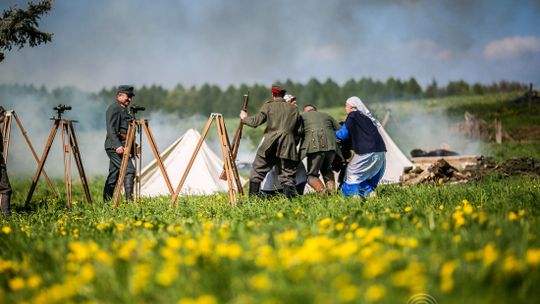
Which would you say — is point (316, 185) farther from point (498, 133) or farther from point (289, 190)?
point (498, 133)

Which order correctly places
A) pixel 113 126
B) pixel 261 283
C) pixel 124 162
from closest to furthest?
pixel 261 283 → pixel 124 162 → pixel 113 126

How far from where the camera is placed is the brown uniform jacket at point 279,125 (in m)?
7.58

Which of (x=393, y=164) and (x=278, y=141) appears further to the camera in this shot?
(x=393, y=164)

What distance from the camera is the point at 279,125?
7.68 meters

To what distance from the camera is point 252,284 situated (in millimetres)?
2559

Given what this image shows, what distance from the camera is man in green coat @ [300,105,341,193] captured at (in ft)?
26.5

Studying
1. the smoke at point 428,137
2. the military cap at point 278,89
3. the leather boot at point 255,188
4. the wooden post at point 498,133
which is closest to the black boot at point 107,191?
the leather boot at point 255,188

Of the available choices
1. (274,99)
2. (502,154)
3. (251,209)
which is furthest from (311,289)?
(502,154)

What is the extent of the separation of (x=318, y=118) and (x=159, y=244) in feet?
16.2

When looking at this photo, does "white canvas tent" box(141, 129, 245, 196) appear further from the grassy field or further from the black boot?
the grassy field

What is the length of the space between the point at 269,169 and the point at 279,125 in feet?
2.33

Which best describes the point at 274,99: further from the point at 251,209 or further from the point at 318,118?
the point at 251,209

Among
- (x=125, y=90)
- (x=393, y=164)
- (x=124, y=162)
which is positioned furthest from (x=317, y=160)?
(x=393, y=164)

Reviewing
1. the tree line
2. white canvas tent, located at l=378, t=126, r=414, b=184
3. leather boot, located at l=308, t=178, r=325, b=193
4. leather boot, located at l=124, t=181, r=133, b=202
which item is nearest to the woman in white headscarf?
leather boot, located at l=308, t=178, r=325, b=193
